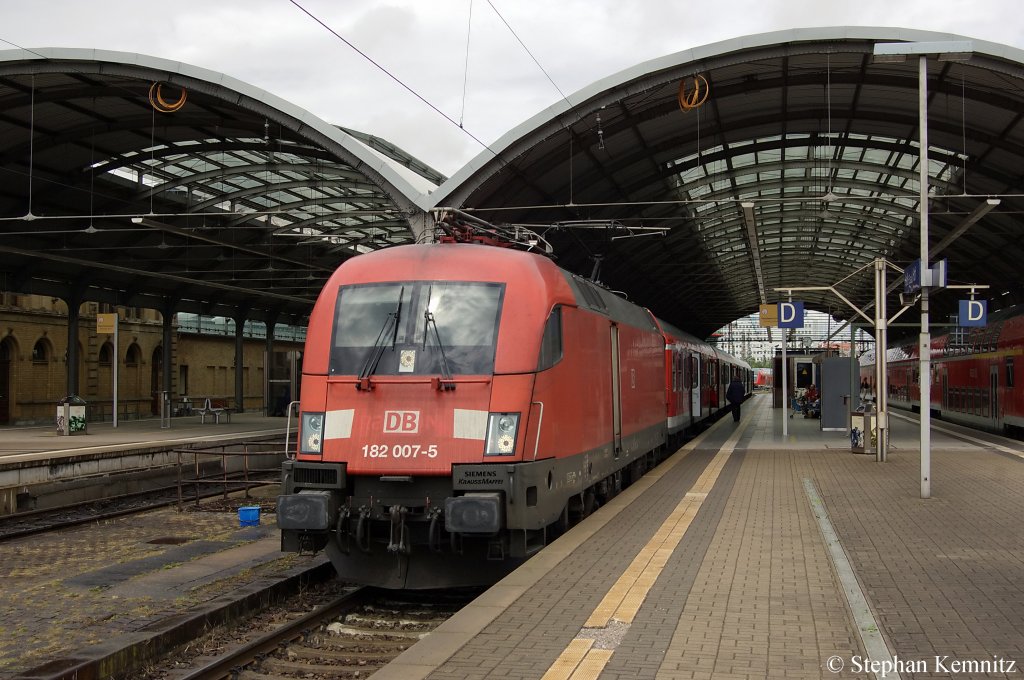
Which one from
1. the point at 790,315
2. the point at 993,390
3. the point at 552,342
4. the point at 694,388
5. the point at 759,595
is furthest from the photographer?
the point at 993,390

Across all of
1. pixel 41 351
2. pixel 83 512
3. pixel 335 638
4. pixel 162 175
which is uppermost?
pixel 162 175

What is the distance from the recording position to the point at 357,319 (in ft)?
30.8

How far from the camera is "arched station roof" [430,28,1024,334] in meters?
21.7

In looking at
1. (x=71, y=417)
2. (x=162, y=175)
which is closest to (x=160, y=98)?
(x=162, y=175)

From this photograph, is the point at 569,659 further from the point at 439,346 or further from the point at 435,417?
the point at 439,346

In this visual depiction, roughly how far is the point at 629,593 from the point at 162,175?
25696mm

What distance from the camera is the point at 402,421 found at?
871 cm

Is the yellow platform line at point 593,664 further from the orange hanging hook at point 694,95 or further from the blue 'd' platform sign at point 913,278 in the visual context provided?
the orange hanging hook at point 694,95

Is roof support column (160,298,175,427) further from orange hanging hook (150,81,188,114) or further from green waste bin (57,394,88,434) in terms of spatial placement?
orange hanging hook (150,81,188,114)

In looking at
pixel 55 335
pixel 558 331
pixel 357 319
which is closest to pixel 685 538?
pixel 558 331

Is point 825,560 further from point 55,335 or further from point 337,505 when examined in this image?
point 55,335

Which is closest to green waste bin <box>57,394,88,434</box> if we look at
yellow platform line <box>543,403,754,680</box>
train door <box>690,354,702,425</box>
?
train door <box>690,354,702,425</box>

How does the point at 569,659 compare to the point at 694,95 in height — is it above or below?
below

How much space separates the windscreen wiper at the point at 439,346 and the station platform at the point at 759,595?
1794 millimetres
